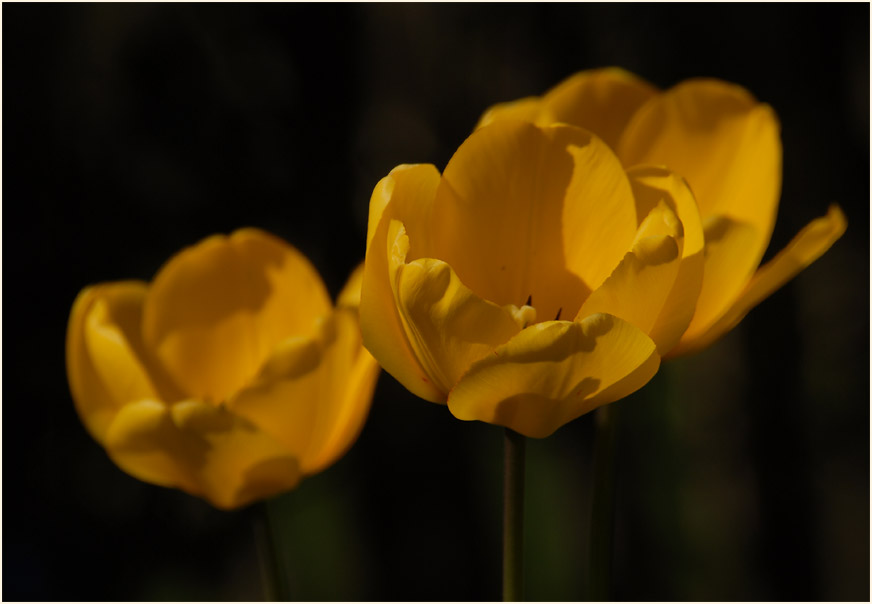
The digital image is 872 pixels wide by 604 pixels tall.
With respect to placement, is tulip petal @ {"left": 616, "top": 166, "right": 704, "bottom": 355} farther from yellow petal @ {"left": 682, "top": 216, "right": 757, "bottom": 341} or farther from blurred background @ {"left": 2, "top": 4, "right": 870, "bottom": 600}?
blurred background @ {"left": 2, "top": 4, "right": 870, "bottom": 600}

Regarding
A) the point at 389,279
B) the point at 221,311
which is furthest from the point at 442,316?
the point at 221,311

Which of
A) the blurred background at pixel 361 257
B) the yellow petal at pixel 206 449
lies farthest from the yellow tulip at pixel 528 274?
the blurred background at pixel 361 257

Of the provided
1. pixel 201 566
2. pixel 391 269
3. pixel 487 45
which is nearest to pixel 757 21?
pixel 487 45

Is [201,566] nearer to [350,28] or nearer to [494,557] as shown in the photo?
[494,557]

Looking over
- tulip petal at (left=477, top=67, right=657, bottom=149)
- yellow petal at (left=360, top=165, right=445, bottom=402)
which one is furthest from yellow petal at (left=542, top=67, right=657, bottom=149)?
yellow petal at (left=360, top=165, right=445, bottom=402)

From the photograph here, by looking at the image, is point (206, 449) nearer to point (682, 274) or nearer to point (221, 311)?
point (221, 311)

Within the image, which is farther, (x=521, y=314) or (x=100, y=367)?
(x=100, y=367)
